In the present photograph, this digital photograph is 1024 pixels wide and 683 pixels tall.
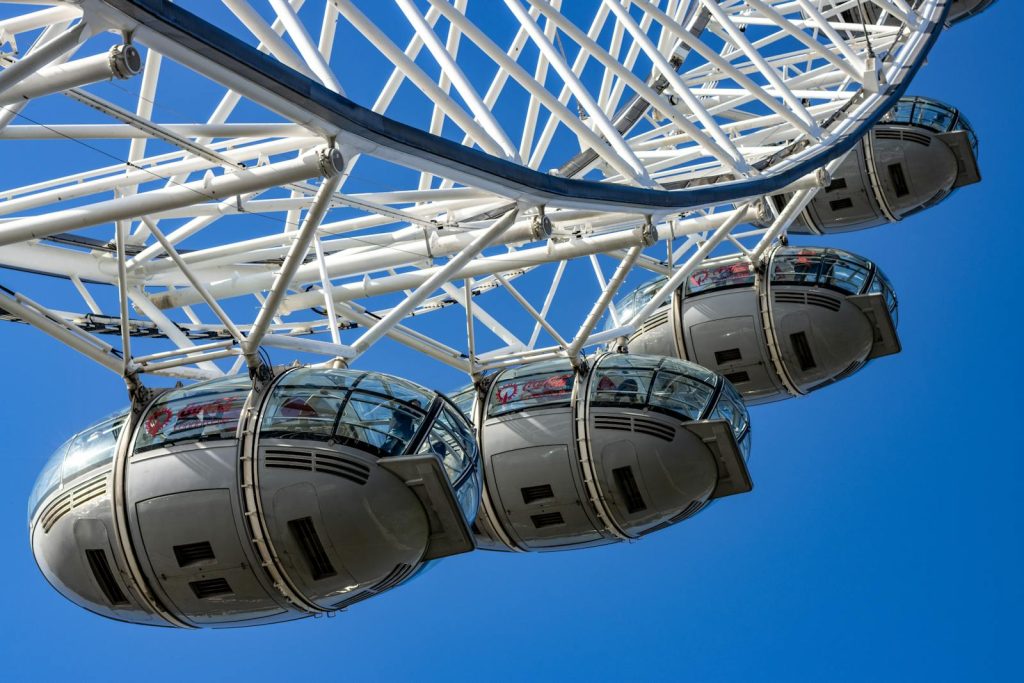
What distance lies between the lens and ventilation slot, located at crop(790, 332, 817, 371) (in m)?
28.2

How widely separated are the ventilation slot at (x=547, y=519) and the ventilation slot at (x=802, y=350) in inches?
278

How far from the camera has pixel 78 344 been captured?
18984 mm

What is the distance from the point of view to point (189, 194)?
15.2 metres

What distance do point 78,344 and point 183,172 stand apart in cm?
253

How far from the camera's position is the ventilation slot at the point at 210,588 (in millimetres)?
17281

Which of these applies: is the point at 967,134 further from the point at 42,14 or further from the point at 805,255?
the point at 42,14

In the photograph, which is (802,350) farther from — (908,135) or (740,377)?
(908,135)

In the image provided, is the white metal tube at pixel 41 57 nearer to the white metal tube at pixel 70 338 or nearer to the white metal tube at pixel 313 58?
the white metal tube at pixel 313 58

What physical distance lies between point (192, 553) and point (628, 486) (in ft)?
25.9

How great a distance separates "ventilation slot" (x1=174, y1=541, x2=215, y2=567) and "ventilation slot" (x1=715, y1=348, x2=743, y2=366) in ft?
45.7

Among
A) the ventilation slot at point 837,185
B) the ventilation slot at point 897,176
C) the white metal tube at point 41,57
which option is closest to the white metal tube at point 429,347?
the white metal tube at point 41,57

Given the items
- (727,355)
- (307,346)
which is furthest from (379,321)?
(727,355)

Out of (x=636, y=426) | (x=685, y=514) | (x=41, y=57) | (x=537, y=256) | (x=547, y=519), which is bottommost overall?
(x=685, y=514)

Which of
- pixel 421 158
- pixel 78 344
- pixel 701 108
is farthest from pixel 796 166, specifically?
pixel 78 344
